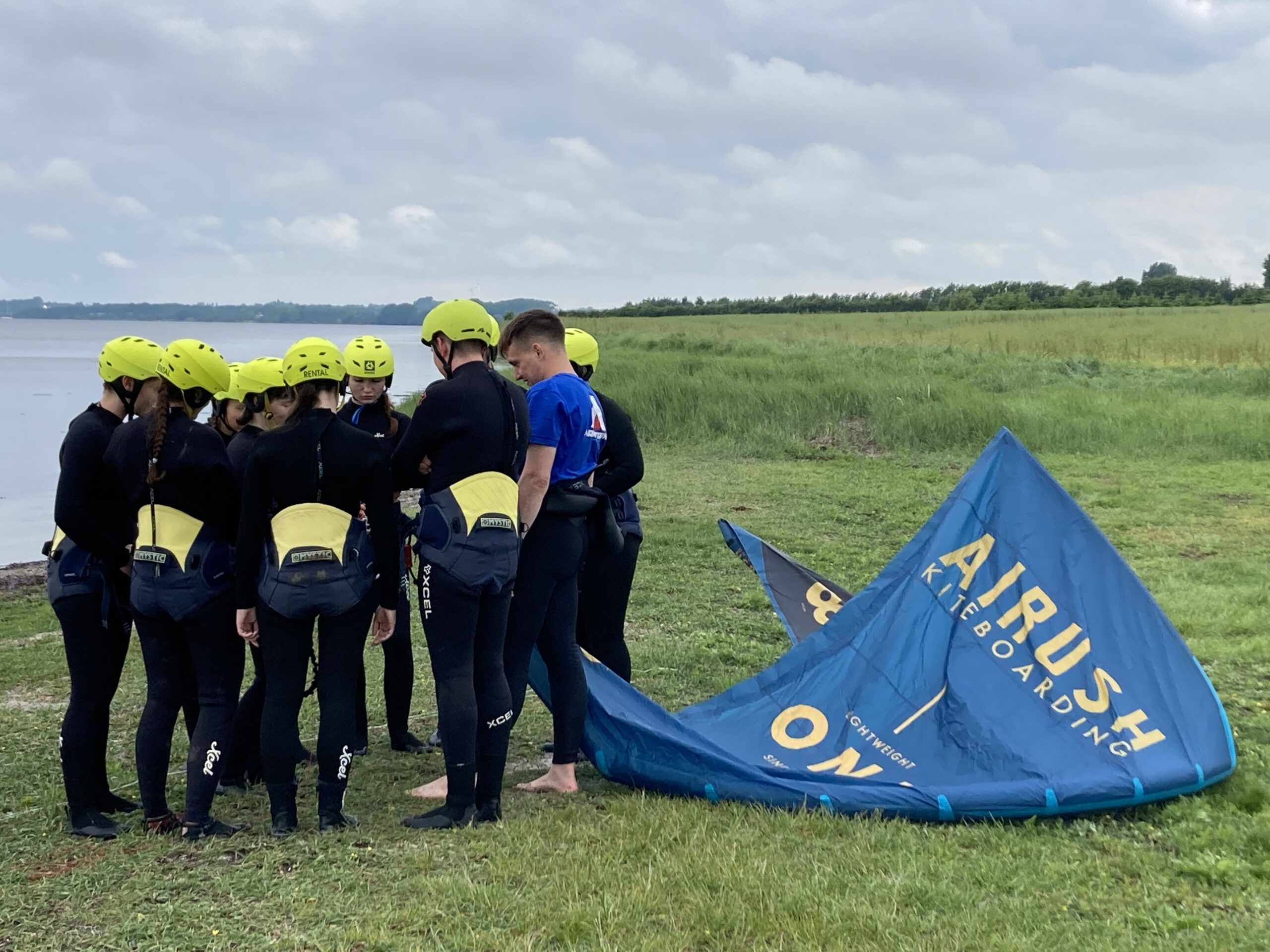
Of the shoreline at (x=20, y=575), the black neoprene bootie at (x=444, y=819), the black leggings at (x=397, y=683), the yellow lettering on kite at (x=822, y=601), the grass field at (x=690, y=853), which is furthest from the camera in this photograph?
the shoreline at (x=20, y=575)

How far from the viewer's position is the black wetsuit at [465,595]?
4.16 meters

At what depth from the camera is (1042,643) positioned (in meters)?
4.85

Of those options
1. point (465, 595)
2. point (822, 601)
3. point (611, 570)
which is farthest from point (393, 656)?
point (822, 601)

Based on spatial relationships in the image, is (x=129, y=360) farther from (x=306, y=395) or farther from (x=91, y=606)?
(x=91, y=606)

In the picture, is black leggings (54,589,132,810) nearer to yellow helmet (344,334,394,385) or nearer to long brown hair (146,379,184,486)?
long brown hair (146,379,184,486)

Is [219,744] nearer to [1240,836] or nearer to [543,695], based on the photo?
[543,695]

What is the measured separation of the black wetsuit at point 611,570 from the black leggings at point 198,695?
65.7 inches

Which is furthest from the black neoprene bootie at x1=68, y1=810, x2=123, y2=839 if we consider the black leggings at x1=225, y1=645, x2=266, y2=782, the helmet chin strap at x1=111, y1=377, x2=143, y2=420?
the helmet chin strap at x1=111, y1=377, x2=143, y2=420

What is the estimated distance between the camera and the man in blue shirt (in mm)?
4500

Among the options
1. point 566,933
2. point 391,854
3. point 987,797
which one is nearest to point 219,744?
point 391,854

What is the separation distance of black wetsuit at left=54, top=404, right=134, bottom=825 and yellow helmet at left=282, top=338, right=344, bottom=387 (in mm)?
827

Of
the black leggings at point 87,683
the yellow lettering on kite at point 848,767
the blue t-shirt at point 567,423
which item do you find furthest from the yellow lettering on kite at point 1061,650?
the black leggings at point 87,683

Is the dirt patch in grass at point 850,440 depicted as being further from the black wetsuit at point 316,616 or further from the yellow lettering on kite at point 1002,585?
the black wetsuit at point 316,616

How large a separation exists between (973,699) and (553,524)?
1938 millimetres
